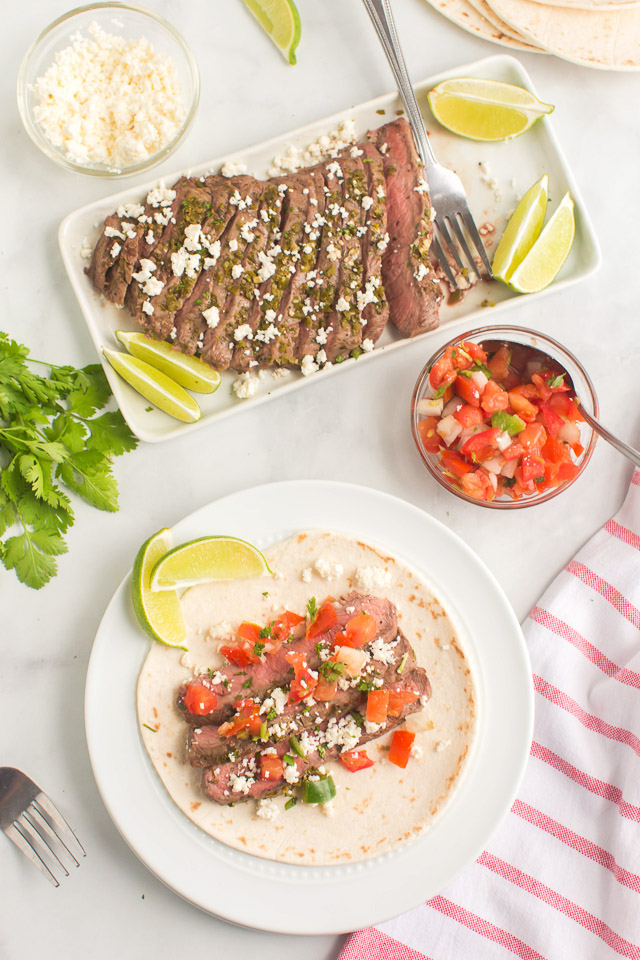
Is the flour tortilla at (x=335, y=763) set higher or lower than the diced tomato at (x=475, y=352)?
lower

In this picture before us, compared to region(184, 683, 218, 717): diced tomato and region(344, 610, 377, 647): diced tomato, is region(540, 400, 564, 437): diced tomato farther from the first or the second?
region(184, 683, 218, 717): diced tomato

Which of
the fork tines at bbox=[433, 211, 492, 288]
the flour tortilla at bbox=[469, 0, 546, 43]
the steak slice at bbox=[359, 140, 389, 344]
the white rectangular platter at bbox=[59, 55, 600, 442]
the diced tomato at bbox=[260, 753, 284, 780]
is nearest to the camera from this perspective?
the diced tomato at bbox=[260, 753, 284, 780]

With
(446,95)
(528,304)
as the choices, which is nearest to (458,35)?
(446,95)

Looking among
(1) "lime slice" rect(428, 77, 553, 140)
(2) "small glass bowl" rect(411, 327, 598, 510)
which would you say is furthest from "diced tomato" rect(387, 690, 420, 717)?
(1) "lime slice" rect(428, 77, 553, 140)

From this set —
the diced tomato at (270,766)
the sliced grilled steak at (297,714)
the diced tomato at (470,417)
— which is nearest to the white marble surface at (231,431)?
the diced tomato at (470,417)

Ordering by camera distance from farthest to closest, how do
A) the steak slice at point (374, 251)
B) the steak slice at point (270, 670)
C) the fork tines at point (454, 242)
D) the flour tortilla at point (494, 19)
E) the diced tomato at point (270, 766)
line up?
the flour tortilla at point (494, 19), the fork tines at point (454, 242), the steak slice at point (374, 251), the steak slice at point (270, 670), the diced tomato at point (270, 766)

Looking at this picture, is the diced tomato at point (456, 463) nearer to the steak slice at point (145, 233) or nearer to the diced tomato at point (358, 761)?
the diced tomato at point (358, 761)

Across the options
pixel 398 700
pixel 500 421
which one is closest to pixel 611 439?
pixel 500 421
